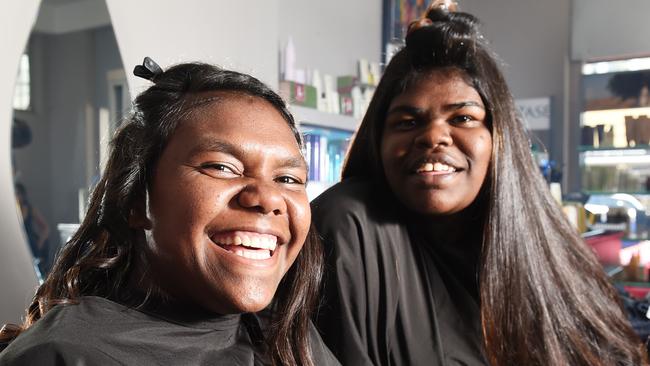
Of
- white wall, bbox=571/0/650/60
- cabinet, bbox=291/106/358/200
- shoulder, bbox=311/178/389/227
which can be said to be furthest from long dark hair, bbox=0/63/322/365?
white wall, bbox=571/0/650/60

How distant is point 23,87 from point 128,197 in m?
0.75

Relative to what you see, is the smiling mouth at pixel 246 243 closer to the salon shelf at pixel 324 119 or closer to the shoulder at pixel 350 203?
the shoulder at pixel 350 203

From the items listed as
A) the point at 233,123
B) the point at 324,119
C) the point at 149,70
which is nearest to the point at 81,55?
the point at 149,70

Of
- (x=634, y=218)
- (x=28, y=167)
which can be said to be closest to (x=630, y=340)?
(x=28, y=167)

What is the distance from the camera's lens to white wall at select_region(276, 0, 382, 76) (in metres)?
3.43

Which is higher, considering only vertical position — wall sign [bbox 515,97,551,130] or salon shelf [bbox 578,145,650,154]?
wall sign [bbox 515,97,551,130]

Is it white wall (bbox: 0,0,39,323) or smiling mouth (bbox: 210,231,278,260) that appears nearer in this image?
smiling mouth (bbox: 210,231,278,260)

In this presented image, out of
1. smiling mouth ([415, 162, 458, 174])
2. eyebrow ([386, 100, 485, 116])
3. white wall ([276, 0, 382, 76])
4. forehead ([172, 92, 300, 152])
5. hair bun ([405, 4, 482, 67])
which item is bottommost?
smiling mouth ([415, 162, 458, 174])

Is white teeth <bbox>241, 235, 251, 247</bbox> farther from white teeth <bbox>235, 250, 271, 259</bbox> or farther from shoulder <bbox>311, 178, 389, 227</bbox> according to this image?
shoulder <bbox>311, 178, 389, 227</bbox>

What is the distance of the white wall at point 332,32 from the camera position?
343 cm

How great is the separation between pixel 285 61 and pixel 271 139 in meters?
2.24

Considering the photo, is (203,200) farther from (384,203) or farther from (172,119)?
(384,203)

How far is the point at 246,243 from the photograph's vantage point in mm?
937

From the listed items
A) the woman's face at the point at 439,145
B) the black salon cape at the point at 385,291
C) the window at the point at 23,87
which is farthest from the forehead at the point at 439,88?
the window at the point at 23,87
